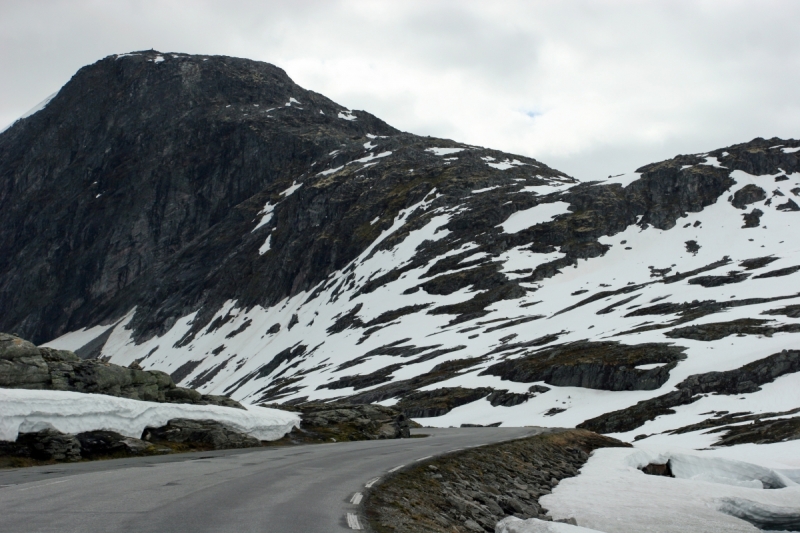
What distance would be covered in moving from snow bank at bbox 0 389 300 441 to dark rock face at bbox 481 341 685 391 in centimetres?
3872

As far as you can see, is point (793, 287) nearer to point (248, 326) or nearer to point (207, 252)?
point (248, 326)

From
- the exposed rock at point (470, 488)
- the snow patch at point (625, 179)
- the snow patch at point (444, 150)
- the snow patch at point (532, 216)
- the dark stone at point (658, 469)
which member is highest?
the snow patch at point (444, 150)

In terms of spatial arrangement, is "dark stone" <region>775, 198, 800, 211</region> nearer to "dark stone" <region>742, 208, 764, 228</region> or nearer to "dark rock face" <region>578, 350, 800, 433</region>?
"dark stone" <region>742, 208, 764, 228</region>

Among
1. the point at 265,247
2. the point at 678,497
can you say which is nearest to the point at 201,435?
the point at 678,497

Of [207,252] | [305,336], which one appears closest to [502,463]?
[305,336]

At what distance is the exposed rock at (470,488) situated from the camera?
13.7m

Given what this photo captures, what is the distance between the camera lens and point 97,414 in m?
25.2

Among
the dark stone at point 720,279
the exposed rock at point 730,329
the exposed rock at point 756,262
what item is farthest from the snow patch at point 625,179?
the exposed rock at point 730,329

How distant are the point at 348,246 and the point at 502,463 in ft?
410

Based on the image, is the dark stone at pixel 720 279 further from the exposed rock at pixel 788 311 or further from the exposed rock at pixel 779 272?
the exposed rock at pixel 788 311

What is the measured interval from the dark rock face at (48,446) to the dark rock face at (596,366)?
159 feet

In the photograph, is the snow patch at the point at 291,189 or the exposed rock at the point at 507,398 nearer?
the exposed rock at the point at 507,398

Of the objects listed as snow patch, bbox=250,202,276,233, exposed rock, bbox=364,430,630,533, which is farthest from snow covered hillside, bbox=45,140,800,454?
snow patch, bbox=250,202,276,233

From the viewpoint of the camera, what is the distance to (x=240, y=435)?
30.6m
